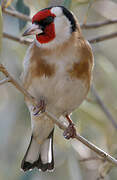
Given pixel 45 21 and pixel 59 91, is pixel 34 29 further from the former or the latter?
pixel 59 91

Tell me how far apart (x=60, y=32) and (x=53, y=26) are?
73 millimetres

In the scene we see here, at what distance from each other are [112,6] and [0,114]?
5.33 ft

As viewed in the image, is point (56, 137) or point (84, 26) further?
point (56, 137)

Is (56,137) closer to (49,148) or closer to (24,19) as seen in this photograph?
(49,148)

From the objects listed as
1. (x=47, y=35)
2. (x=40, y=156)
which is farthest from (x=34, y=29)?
(x=40, y=156)

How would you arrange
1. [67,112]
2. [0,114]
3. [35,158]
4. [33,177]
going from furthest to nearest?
[0,114] → [33,177] → [35,158] → [67,112]

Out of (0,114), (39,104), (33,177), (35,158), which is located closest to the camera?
(39,104)

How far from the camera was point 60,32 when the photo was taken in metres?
3.50

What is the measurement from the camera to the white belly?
3320 millimetres

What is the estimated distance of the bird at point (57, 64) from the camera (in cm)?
332

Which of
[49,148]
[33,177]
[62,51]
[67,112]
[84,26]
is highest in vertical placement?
[62,51]

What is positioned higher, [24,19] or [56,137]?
[24,19]

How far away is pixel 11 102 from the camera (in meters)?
4.84

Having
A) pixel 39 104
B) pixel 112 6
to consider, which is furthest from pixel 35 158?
pixel 112 6
